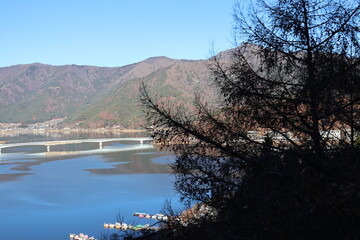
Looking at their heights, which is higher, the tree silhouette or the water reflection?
the tree silhouette

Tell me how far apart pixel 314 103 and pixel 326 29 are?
768mm

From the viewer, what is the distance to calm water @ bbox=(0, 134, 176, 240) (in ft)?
73.0

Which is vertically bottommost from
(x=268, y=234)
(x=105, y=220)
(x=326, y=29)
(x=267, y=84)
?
(x=105, y=220)

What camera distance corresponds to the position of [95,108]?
176 m

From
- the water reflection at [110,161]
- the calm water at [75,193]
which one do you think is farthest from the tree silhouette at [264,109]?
the water reflection at [110,161]

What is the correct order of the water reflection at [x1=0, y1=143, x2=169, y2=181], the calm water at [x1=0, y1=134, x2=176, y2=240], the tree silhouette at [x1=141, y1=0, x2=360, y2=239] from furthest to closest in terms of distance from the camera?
the water reflection at [x1=0, y1=143, x2=169, y2=181] < the calm water at [x1=0, y1=134, x2=176, y2=240] < the tree silhouette at [x1=141, y1=0, x2=360, y2=239]

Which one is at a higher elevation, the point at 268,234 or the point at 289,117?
the point at 289,117

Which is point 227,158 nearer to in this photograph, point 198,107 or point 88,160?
point 198,107

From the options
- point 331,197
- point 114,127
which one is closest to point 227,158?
point 331,197

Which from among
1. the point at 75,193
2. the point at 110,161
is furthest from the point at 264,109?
the point at 110,161

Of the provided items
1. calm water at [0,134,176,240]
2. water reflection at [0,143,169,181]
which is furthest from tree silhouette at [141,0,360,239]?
water reflection at [0,143,169,181]

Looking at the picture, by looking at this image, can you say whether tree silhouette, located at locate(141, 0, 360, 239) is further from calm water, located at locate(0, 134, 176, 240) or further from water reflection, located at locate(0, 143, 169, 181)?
water reflection, located at locate(0, 143, 169, 181)

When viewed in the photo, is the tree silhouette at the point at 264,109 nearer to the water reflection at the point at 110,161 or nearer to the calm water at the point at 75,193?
the calm water at the point at 75,193

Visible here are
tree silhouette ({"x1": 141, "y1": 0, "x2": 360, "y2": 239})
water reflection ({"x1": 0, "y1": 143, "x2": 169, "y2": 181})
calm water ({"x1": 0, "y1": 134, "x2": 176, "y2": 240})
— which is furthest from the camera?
water reflection ({"x1": 0, "y1": 143, "x2": 169, "y2": 181})
